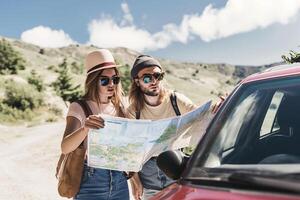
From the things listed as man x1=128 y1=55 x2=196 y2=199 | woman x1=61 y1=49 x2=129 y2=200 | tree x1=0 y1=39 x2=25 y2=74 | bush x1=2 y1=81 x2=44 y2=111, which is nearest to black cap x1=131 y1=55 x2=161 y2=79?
man x1=128 y1=55 x2=196 y2=199

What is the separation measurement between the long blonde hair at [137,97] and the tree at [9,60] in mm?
55302

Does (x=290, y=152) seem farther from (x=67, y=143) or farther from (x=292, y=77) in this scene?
(x=67, y=143)

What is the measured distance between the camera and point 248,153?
2840 millimetres

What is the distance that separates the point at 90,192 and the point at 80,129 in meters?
0.54

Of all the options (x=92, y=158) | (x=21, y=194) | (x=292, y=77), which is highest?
(x=292, y=77)

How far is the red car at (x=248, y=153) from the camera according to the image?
221cm

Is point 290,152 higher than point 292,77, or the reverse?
point 292,77

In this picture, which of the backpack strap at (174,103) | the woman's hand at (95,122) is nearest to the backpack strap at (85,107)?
the woman's hand at (95,122)

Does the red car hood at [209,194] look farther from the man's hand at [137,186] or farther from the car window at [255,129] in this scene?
the man's hand at [137,186]

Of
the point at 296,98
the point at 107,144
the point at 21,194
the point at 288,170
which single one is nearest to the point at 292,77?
the point at 296,98

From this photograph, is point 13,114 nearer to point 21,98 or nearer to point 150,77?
point 21,98

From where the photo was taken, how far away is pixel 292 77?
2.91m

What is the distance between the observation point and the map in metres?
3.52

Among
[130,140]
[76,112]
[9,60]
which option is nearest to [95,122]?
[130,140]
